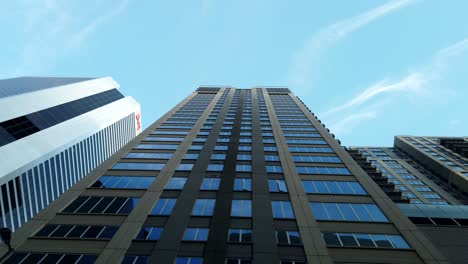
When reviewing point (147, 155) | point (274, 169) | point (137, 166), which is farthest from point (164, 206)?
point (147, 155)

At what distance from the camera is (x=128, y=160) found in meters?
41.2

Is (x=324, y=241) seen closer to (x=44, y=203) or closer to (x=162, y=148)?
(x=162, y=148)

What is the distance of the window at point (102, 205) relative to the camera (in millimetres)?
29344

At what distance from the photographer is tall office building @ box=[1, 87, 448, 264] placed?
23984 millimetres

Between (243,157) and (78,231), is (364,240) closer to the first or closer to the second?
(243,157)

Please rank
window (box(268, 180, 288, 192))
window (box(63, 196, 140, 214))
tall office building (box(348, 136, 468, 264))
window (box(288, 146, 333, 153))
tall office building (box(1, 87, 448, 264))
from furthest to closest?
window (box(288, 146, 333, 153)) < window (box(268, 180, 288, 192)) < tall office building (box(348, 136, 468, 264)) < window (box(63, 196, 140, 214)) < tall office building (box(1, 87, 448, 264))

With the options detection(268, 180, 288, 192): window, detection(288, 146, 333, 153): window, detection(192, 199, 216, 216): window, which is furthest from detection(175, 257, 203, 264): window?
detection(288, 146, 333, 153): window

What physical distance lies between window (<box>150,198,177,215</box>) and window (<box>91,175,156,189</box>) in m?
3.71

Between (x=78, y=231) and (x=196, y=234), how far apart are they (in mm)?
9247

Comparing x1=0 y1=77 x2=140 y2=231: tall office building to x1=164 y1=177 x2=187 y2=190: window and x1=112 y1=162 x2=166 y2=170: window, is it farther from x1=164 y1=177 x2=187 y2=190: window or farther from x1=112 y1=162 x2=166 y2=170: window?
x1=164 y1=177 x2=187 y2=190: window

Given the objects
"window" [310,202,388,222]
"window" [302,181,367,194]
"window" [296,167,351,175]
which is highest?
"window" [296,167,351,175]

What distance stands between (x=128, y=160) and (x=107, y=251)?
60.6 ft

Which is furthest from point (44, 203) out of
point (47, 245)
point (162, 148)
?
point (47, 245)

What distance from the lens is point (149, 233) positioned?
26266mm
